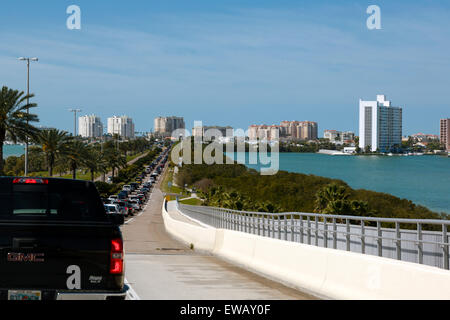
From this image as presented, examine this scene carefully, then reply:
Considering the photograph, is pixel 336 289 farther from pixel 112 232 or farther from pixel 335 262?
pixel 112 232

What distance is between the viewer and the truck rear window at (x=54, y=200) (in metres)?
7.82

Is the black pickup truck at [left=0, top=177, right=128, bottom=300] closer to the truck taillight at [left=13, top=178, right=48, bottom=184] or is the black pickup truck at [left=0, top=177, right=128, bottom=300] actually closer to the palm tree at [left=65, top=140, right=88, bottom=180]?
the truck taillight at [left=13, top=178, right=48, bottom=184]

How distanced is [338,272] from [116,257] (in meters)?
5.47

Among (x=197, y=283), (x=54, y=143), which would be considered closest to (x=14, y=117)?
(x=54, y=143)

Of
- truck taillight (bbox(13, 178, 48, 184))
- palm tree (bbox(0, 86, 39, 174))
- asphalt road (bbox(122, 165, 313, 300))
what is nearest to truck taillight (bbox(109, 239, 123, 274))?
truck taillight (bbox(13, 178, 48, 184))

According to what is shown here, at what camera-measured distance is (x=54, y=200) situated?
8297 mm

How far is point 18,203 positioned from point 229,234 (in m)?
14.7

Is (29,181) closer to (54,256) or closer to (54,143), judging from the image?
(54,256)

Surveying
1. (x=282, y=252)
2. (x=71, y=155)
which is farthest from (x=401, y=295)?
(x=71, y=155)

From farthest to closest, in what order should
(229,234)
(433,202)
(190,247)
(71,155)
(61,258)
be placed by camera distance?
(433,202), (71,155), (190,247), (229,234), (61,258)

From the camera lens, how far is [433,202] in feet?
530

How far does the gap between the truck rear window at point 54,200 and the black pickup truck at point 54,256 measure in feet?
0.05

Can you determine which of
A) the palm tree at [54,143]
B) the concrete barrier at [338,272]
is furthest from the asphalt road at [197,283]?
the palm tree at [54,143]

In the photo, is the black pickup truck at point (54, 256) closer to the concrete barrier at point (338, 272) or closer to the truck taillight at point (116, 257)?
the truck taillight at point (116, 257)
